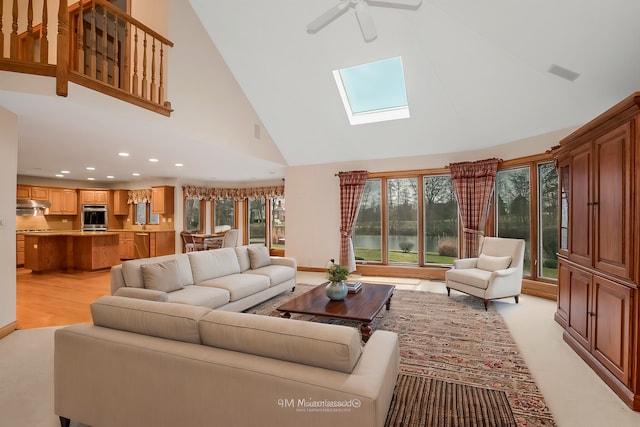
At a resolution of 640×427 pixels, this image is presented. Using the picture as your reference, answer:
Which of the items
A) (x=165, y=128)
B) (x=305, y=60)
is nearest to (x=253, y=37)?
(x=305, y=60)

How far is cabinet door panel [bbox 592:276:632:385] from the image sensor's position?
7.48ft

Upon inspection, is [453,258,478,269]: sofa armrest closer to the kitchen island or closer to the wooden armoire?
the wooden armoire

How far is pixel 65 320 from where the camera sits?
3.91 metres

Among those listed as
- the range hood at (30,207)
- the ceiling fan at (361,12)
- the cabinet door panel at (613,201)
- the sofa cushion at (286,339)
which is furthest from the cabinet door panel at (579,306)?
the range hood at (30,207)

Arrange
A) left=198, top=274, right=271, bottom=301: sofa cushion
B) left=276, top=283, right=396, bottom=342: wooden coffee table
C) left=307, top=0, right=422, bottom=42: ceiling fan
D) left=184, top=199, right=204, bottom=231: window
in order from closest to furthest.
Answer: left=307, top=0, right=422, bottom=42: ceiling fan
left=276, top=283, right=396, bottom=342: wooden coffee table
left=198, top=274, right=271, bottom=301: sofa cushion
left=184, top=199, right=204, bottom=231: window

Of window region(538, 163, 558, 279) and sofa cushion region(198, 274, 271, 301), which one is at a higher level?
window region(538, 163, 558, 279)

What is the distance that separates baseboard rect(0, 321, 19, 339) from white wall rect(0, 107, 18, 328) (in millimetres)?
33

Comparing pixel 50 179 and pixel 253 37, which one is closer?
Result: pixel 253 37

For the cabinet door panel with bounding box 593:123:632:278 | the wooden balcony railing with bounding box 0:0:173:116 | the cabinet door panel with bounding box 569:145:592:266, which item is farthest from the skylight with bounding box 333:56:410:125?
the cabinet door panel with bounding box 593:123:632:278

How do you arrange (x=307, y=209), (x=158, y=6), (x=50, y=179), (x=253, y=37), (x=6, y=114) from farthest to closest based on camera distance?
(x=50, y=179)
(x=307, y=209)
(x=253, y=37)
(x=158, y=6)
(x=6, y=114)

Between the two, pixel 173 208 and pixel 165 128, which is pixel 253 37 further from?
pixel 173 208

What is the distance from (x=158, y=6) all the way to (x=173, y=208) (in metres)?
5.43

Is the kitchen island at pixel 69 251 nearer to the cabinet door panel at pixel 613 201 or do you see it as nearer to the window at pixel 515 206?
the window at pixel 515 206

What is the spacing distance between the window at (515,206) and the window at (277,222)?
5635 mm
